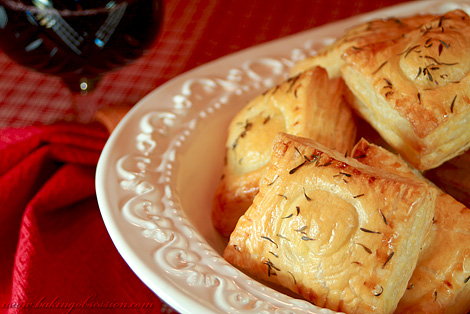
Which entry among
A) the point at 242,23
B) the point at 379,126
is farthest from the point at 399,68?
the point at 242,23

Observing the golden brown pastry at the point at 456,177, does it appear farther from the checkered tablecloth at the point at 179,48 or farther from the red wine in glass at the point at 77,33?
the checkered tablecloth at the point at 179,48

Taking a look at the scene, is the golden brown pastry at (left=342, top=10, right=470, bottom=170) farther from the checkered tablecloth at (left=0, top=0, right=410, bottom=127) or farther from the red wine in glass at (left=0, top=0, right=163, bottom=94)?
the checkered tablecloth at (left=0, top=0, right=410, bottom=127)

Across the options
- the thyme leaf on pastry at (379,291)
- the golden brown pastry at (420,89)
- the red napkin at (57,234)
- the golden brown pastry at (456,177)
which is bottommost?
the red napkin at (57,234)

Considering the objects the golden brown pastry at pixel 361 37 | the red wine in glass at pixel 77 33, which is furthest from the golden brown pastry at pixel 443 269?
the red wine in glass at pixel 77 33

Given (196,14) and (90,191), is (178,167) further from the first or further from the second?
(196,14)

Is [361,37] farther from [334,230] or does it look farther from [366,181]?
[334,230]

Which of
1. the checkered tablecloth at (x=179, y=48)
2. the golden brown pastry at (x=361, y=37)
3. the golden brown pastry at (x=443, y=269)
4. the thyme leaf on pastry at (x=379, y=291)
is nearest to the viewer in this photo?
the thyme leaf on pastry at (x=379, y=291)
